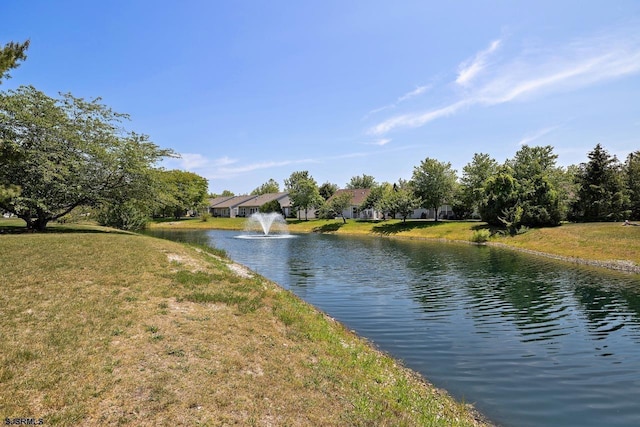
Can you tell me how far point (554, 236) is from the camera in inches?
1558

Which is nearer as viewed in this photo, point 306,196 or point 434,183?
point 434,183

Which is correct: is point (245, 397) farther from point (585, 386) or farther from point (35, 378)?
point (585, 386)

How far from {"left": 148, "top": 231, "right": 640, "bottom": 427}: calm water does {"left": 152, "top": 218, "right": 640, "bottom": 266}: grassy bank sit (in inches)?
185

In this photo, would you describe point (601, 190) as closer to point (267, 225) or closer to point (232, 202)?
point (267, 225)

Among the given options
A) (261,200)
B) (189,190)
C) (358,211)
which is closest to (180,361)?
(358,211)

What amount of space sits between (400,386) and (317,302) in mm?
9970

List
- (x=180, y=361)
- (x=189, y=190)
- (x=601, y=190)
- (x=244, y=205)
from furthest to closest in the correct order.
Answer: (x=244, y=205) < (x=189, y=190) < (x=601, y=190) < (x=180, y=361)

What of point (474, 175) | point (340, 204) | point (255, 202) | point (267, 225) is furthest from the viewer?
point (255, 202)

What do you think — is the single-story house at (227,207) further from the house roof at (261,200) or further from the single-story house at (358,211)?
the single-story house at (358,211)

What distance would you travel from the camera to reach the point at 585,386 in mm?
9680

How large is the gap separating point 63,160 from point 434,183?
187 ft

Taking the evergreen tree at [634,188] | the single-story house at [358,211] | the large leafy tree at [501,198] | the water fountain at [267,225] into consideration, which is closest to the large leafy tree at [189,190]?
the water fountain at [267,225]

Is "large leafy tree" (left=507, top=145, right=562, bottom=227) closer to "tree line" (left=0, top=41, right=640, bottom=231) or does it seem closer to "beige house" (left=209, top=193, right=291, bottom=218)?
"tree line" (left=0, top=41, right=640, bottom=231)

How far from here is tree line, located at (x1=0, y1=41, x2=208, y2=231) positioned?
2334 cm
